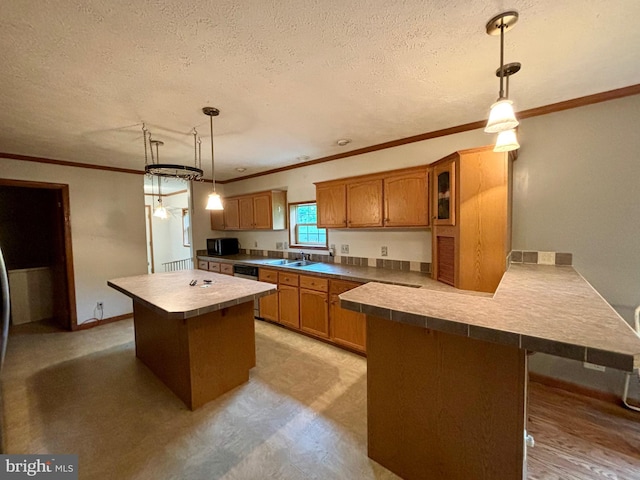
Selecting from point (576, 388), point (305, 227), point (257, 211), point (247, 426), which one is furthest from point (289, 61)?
point (576, 388)

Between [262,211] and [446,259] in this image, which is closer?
[446,259]

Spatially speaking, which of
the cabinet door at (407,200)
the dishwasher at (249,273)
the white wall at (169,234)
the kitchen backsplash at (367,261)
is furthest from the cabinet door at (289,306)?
the white wall at (169,234)

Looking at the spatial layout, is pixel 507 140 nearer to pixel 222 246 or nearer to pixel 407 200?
pixel 407 200

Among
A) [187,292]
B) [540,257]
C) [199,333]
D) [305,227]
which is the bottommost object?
[199,333]

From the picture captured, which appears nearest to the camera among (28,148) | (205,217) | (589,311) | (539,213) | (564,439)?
(589,311)

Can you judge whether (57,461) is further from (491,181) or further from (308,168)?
(308,168)

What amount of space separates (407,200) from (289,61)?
187 cm

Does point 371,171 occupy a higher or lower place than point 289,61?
lower

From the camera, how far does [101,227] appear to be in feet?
14.0

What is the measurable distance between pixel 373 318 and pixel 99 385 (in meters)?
2.71

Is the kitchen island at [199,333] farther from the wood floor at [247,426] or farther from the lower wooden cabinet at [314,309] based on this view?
the lower wooden cabinet at [314,309]

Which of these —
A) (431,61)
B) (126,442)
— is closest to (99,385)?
(126,442)

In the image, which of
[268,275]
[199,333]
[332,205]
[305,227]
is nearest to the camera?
[199,333]

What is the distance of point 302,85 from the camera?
1.97m
